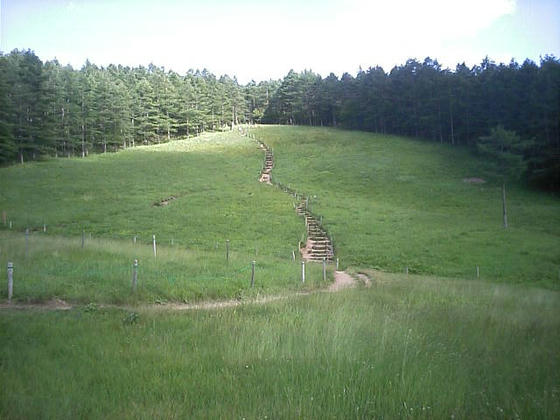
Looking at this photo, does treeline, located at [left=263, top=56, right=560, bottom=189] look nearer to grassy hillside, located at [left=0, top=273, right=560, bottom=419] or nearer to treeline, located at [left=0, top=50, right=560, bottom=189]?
treeline, located at [left=0, top=50, right=560, bottom=189]

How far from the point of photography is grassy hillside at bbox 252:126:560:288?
25.4 meters

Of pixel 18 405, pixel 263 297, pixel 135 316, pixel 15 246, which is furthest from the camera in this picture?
pixel 15 246

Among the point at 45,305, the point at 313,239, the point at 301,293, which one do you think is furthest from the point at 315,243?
the point at 45,305

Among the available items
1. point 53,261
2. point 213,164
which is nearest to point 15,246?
point 53,261

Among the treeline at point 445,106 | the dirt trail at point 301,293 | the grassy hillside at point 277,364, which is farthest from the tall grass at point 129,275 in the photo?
the treeline at point 445,106

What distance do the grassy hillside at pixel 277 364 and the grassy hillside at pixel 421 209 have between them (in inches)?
636

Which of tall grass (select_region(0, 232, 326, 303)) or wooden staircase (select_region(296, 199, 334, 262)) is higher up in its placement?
tall grass (select_region(0, 232, 326, 303))

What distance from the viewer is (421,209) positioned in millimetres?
42219

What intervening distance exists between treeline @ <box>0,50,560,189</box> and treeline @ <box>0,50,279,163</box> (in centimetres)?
24

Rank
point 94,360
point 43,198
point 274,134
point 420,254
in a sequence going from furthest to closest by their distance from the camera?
1. point 274,134
2. point 43,198
3. point 420,254
4. point 94,360

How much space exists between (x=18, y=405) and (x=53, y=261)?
13.9 metres

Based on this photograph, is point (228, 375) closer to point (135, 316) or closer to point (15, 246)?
point (135, 316)

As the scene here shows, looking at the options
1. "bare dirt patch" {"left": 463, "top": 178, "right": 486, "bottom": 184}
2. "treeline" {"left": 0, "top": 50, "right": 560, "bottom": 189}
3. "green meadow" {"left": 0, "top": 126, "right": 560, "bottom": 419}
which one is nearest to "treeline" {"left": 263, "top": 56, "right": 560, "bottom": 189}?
"treeline" {"left": 0, "top": 50, "right": 560, "bottom": 189}

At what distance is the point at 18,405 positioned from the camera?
4684mm
